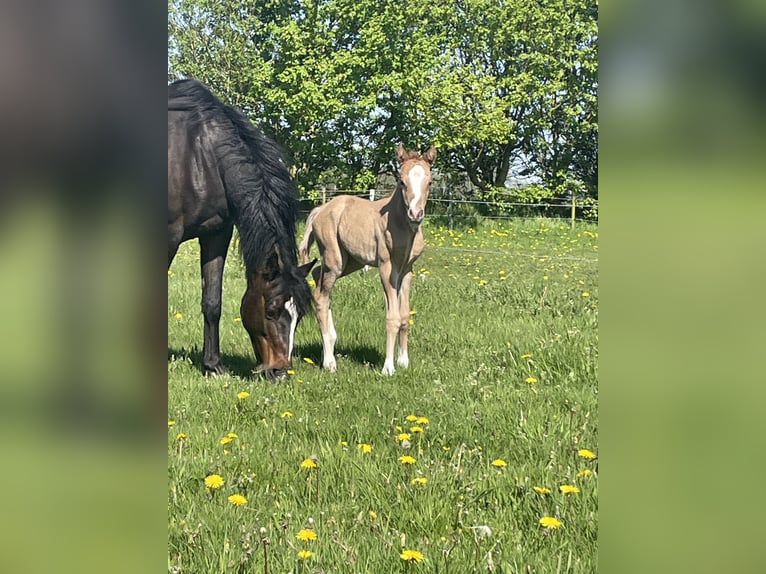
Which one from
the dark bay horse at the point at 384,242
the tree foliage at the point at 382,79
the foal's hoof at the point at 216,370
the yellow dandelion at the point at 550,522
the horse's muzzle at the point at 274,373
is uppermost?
the tree foliage at the point at 382,79

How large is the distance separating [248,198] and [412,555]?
2.41 meters

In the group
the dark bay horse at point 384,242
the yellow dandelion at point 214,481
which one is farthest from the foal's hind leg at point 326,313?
the yellow dandelion at point 214,481

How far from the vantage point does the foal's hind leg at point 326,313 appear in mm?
3978

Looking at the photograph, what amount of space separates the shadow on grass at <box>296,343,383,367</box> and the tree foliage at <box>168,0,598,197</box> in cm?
696

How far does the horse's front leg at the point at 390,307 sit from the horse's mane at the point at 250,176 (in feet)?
2.64

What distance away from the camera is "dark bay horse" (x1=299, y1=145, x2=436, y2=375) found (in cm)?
356

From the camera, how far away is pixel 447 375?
11.3 ft

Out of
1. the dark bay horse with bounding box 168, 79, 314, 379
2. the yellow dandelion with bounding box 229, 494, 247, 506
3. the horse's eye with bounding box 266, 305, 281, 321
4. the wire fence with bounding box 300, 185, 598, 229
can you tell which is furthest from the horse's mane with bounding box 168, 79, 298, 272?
the wire fence with bounding box 300, 185, 598, 229

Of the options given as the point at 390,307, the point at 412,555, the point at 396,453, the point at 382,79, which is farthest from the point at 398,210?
the point at 382,79

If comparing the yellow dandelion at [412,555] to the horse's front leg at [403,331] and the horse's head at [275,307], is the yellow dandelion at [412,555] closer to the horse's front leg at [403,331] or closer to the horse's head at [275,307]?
the horse's head at [275,307]

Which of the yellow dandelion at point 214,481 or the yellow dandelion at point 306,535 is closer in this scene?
the yellow dandelion at point 306,535
